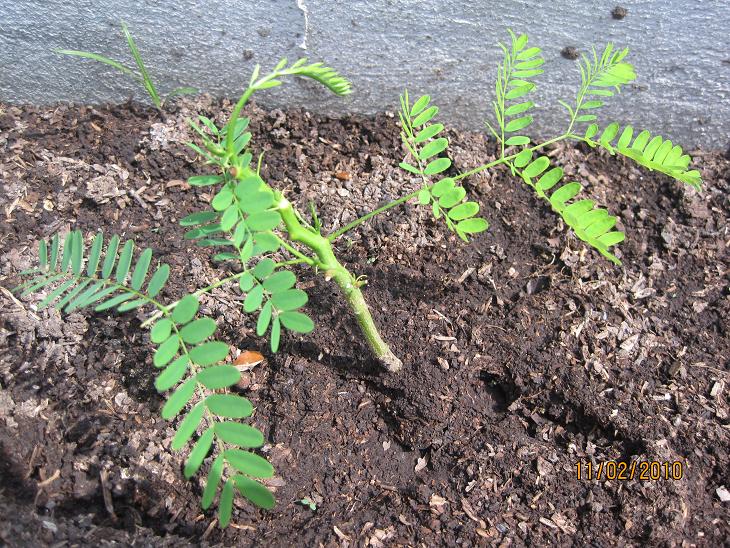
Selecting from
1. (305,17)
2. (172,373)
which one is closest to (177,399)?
(172,373)

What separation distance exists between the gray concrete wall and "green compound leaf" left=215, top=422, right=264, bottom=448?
1.29 m

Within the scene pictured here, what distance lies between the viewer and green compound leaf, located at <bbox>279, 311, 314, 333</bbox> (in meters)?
1.07

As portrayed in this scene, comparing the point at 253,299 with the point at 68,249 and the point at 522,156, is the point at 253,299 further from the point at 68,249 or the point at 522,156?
the point at 522,156

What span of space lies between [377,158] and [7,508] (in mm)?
1316

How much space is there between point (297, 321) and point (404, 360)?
59 cm

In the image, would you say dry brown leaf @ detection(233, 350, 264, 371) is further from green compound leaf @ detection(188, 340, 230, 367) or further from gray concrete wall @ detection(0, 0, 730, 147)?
gray concrete wall @ detection(0, 0, 730, 147)

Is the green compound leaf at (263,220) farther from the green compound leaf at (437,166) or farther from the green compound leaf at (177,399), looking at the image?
the green compound leaf at (437,166)

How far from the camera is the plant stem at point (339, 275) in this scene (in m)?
1.17


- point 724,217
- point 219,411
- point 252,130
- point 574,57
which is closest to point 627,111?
point 574,57

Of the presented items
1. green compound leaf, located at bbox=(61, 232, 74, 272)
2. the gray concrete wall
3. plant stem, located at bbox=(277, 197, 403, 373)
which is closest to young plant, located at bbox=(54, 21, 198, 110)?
the gray concrete wall

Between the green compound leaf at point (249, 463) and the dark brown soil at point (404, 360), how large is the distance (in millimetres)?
366

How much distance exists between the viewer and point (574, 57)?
75.0 inches
